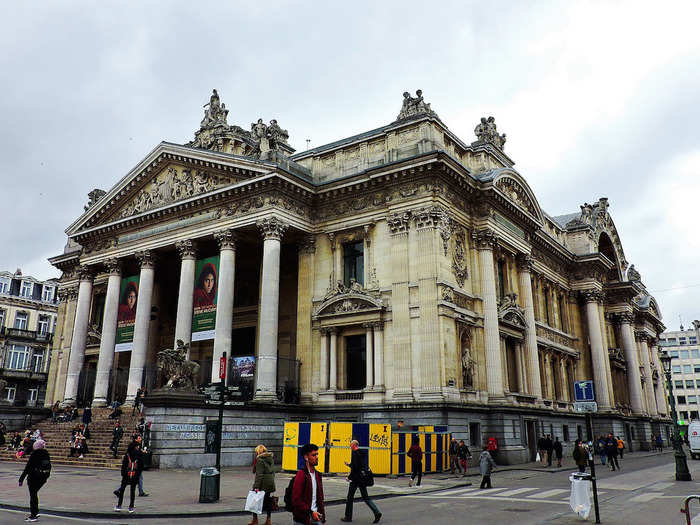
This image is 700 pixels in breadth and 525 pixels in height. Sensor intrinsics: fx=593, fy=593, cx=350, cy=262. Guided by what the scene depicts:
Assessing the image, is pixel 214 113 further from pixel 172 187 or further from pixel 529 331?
pixel 529 331

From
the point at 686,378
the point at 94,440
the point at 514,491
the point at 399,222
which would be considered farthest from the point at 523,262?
the point at 686,378

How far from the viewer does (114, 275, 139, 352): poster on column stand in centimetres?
3550

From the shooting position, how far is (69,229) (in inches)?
1585

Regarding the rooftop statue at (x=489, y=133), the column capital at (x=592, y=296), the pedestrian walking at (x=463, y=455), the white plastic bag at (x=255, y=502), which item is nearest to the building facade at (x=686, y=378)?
the column capital at (x=592, y=296)

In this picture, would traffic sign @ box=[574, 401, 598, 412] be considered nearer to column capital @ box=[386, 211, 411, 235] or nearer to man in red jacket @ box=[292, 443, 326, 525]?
man in red jacket @ box=[292, 443, 326, 525]

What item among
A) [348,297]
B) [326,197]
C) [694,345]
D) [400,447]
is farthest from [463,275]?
[694,345]

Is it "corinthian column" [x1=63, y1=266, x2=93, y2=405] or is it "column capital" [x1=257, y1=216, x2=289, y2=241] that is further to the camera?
"corinthian column" [x1=63, y1=266, x2=93, y2=405]

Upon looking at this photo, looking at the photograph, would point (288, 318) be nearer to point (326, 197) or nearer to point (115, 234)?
point (326, 197)

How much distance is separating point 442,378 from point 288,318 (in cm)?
1199

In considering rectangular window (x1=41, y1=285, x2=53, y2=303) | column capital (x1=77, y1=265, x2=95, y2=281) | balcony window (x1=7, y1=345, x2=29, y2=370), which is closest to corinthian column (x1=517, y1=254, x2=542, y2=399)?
column capital (x1=77, y1=265, x2=95, y2=281)

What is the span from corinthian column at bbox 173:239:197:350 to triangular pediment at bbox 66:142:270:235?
292 cm

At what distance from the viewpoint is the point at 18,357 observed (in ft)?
202

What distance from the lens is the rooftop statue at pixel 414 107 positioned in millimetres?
31891

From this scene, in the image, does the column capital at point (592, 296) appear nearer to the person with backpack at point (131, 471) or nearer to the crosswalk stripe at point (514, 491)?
the crosswalk stripe at point (514, 491)
